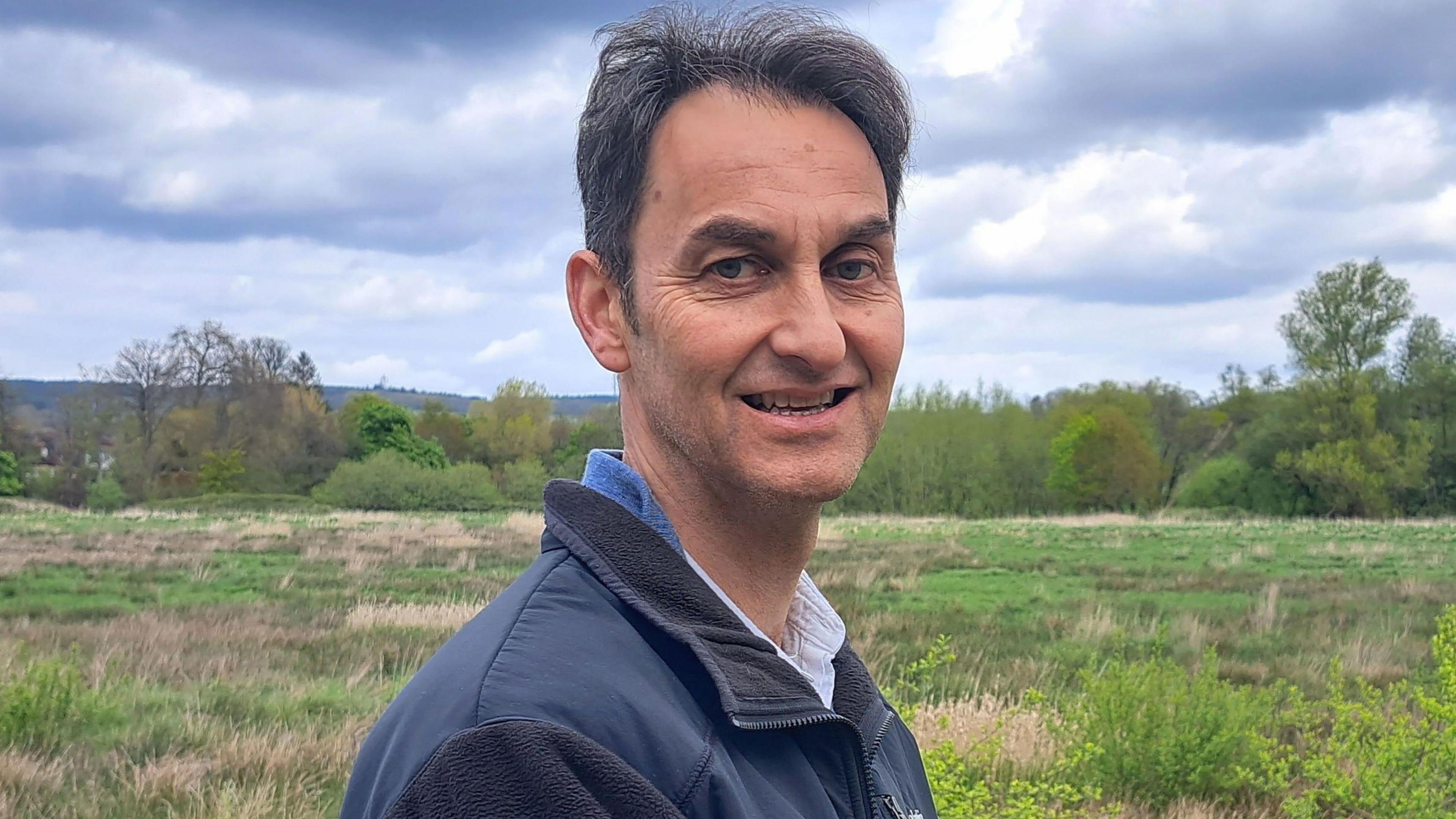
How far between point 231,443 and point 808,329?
64.9m

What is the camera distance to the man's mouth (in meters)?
1.69

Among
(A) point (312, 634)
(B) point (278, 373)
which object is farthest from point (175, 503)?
(A) point (312, 634)

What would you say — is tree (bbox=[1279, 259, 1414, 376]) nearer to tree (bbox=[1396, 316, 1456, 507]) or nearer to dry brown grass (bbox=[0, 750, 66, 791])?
tree (bbox=[1396, 316, 1456, 507])

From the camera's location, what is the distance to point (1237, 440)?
54094 millimetres

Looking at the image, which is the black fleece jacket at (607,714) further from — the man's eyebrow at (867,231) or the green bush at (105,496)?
the green bush at (105,496)

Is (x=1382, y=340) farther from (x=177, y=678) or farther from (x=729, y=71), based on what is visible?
(x=729, y=71)

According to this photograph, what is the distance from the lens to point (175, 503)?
157 ft

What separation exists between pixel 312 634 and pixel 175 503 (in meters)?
41.6

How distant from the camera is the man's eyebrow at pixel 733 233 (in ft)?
5.62

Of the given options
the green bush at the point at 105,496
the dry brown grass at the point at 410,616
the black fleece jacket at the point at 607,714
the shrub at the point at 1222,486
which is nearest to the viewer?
the black fleece jacket at the point at 607,714

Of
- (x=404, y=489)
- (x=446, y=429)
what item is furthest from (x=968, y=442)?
(x=446, y=429)

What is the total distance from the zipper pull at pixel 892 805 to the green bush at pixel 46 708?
6.13 meters

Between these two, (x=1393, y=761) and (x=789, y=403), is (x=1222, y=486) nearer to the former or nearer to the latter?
(x=1393, y=761)

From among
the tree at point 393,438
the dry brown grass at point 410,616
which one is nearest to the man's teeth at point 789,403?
the dry brown grass at point 410,616
